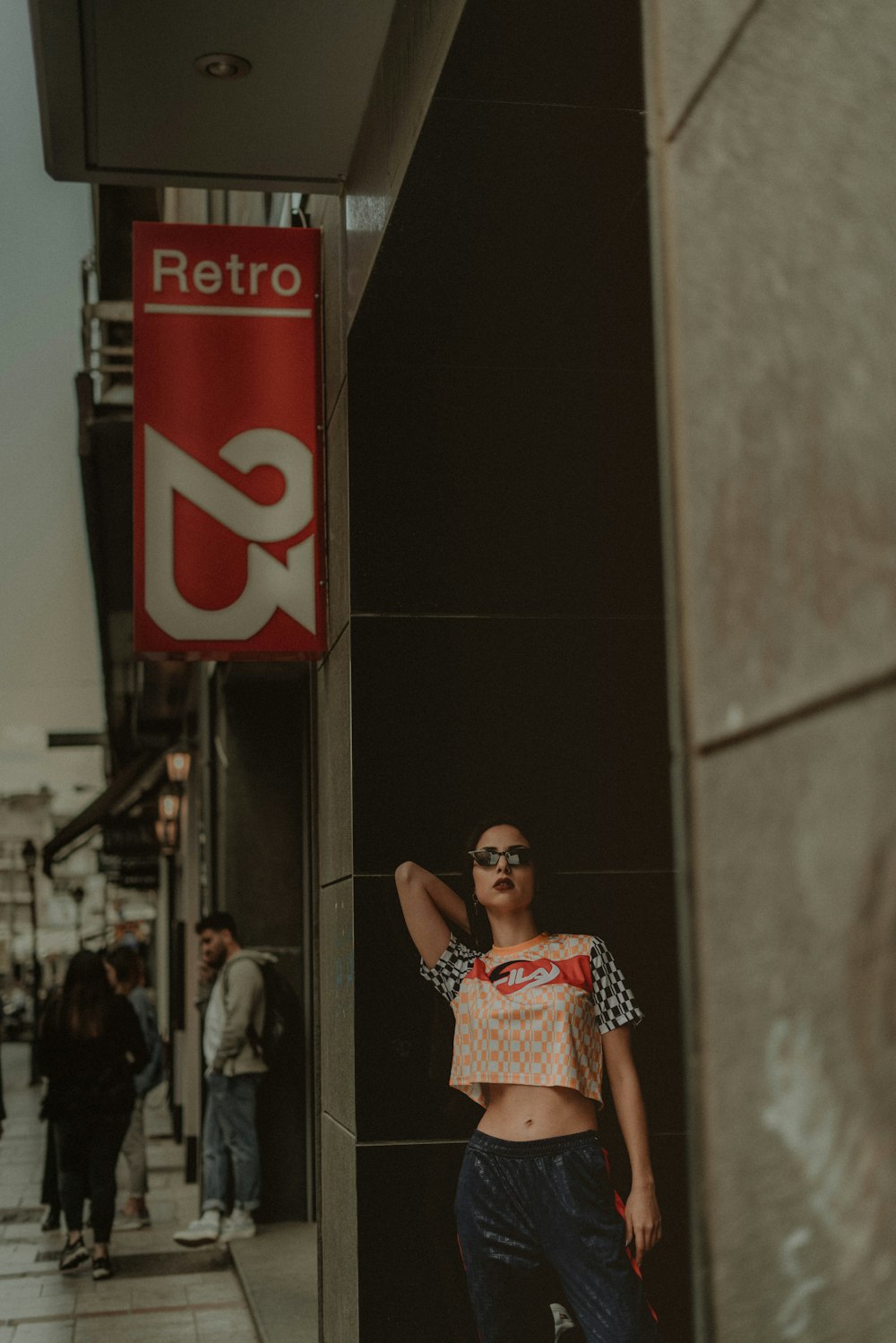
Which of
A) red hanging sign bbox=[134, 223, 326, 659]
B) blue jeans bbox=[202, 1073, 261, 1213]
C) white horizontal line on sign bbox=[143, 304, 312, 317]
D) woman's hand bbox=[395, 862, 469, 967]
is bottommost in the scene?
blue jeans bbox=[202, 1073, 261, 1213]

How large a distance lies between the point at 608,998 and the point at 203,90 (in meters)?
3.31

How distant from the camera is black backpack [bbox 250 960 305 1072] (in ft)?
34.0

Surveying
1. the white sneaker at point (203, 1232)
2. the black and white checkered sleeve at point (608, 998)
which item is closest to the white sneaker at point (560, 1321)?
the black and white checkered sleeve at point (608, 998)

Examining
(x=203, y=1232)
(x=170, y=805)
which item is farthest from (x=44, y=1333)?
(x=170, y=805)

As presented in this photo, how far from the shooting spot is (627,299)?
5.30 metres

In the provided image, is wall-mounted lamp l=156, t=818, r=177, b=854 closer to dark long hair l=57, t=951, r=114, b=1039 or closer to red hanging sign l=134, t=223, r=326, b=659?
dark long hair l=57, t=951, r=114, b=1039

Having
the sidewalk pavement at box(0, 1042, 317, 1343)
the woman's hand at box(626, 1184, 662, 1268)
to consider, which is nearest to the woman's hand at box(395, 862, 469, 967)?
the woman's hand at box(626, 1184, 662, 1268)

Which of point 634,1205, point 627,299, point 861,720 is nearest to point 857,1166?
point 861,720

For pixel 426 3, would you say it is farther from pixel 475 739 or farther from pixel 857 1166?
pixel 857 1166

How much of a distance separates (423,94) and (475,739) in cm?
219

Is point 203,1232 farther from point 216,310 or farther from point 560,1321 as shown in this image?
point 216,310

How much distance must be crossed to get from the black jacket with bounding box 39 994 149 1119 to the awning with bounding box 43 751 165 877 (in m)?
11.3

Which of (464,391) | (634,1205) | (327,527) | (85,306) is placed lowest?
(634,1205)

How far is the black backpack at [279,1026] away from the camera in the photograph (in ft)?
34.0
